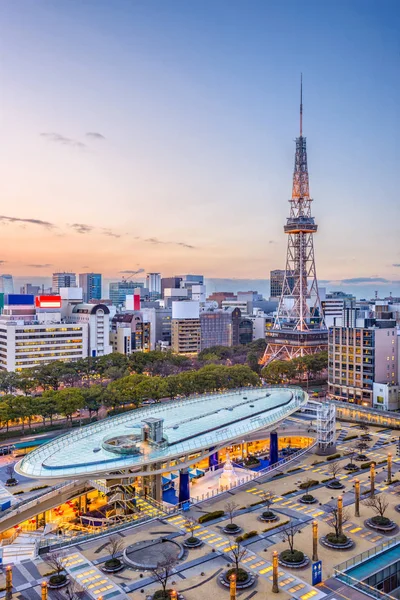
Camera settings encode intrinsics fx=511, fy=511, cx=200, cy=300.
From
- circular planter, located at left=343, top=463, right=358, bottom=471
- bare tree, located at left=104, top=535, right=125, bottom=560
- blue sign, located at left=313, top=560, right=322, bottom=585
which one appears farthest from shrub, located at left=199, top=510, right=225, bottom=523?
circular planter, located at left=343, top=463, right=358, bottom=471

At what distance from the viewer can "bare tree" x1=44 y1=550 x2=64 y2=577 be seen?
107ft

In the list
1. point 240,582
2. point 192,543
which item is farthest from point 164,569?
point 240,582

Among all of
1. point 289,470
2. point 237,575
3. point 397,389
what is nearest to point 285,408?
point 289,470

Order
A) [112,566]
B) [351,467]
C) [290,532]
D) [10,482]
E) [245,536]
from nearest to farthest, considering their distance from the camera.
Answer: [112,566]
[245,536]
[290,532]
[351,467]
[10,482]

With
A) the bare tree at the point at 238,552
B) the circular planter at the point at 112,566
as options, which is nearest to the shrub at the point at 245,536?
the bare tree at the point at 238,552

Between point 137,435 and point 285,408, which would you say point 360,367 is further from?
point 137,435

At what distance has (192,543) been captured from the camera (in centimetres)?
3706

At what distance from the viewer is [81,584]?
1273 inches

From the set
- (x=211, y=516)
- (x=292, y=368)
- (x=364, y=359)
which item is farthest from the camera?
(x=292, y=368)

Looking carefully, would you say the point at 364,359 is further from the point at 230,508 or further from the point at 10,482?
the point at 10,482

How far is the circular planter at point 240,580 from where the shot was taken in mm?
31719

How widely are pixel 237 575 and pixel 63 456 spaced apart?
1979cm

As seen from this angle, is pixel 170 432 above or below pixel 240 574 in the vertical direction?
above

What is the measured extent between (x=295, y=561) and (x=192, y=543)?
747 centimetres
